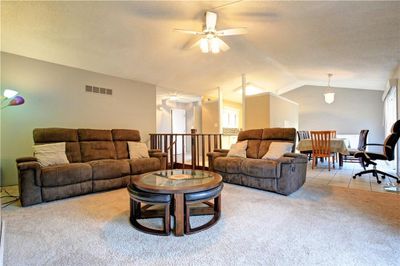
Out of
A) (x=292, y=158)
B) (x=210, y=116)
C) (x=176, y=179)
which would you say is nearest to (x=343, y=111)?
(x=210, y=116)

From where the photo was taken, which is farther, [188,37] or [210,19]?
[188,37]

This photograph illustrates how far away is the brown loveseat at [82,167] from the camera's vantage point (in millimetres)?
2785

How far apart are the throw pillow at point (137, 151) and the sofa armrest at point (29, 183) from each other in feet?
5.25

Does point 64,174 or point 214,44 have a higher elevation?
point 214,44

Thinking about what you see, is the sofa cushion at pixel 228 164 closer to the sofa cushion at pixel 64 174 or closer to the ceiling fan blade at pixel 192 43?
the ceiling fan blade at pixel 192 43

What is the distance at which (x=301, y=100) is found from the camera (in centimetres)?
862

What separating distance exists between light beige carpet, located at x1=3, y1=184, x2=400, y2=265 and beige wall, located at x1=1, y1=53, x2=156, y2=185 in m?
1.66

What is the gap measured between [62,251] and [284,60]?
550cm

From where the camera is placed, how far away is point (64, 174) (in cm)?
296

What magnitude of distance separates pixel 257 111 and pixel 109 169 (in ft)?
14.7

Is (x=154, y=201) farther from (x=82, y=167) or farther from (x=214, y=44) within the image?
(x=214, y=44)

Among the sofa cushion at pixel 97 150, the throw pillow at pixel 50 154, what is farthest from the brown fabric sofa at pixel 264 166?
the throw pillow at pixel 50 154

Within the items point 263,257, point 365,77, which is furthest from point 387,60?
point 263,257

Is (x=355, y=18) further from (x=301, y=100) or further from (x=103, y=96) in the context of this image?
(x=301, y=100)
